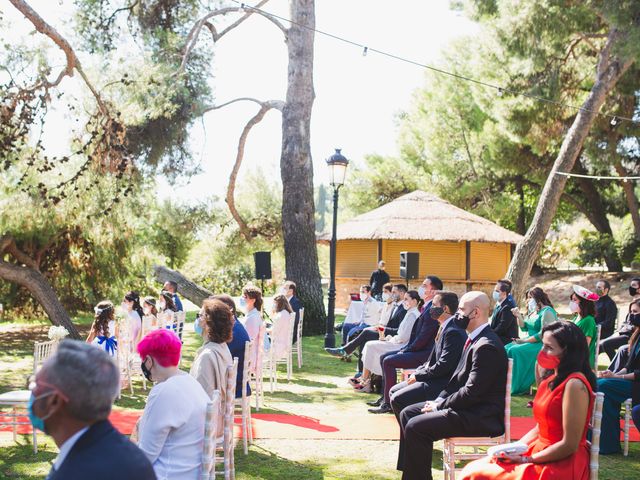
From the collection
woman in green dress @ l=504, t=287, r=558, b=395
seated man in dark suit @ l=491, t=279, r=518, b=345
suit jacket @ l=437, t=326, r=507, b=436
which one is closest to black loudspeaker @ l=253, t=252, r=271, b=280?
seated man in dark suit @ l=491, t=279, r=518, b=345

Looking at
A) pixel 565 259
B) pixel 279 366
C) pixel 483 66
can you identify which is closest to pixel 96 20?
pixel 279 366

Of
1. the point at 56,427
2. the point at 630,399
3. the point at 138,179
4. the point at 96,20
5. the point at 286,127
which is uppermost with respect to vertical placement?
the point at 96,20

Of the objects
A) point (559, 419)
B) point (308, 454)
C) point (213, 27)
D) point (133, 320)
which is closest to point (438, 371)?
point (308, 454)

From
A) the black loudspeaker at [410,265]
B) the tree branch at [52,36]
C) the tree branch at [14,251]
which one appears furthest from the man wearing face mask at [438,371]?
the black loudspeaker at [410,265]

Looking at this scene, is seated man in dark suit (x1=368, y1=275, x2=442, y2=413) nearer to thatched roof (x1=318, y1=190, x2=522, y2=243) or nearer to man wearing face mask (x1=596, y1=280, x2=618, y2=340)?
man wearing face mask (x1=596, y1=280, x2=618, y2=340)

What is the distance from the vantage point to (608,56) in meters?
15.2

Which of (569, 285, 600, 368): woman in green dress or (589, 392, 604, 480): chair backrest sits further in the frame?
(569, 285, 600, 368): woman in green dress

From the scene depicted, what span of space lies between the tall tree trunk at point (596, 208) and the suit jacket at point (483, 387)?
81.8ft

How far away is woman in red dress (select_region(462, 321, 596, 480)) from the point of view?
142 inches

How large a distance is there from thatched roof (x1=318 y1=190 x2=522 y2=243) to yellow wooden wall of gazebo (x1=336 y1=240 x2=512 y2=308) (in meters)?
0.83

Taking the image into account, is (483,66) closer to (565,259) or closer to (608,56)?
(608,56)

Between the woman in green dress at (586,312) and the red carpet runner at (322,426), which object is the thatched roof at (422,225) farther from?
the red carpet runner at (322,426)

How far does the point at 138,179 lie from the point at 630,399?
10.4m

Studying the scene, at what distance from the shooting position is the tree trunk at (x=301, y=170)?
654 inches
